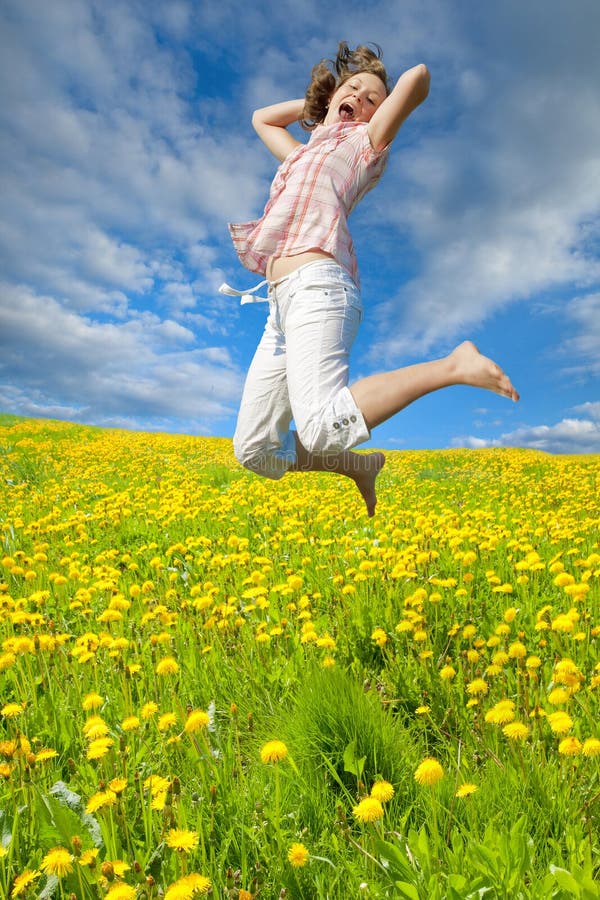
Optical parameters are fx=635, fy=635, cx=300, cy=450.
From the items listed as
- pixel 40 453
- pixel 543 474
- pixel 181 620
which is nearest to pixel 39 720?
pixel 181 620

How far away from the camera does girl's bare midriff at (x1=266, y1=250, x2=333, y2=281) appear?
354cm

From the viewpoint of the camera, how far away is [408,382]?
10.6ft

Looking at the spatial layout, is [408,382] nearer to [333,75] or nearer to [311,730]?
[311,730]

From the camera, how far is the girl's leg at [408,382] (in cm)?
312

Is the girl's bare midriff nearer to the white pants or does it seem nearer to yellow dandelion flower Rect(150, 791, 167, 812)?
the white pants

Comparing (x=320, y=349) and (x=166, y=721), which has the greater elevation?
(x=320, y=349)

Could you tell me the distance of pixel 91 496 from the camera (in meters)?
9.46

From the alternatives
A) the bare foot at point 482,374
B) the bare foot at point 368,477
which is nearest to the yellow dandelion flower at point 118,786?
the bare foot at point 482,374

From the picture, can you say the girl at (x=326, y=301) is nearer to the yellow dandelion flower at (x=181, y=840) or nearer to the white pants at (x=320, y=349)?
the white pants at (x=320, y=349)

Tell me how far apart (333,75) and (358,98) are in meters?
0.58

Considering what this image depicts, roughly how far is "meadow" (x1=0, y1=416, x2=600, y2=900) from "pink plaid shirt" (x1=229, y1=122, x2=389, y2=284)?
199 cm

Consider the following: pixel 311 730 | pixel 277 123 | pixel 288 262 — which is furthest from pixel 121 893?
pixel 277 123

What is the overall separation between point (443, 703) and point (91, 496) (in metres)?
7.50

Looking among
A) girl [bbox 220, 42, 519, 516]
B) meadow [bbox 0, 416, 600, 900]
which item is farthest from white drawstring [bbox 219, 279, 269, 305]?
meadow [bbox 0, 416, 600, 900]
